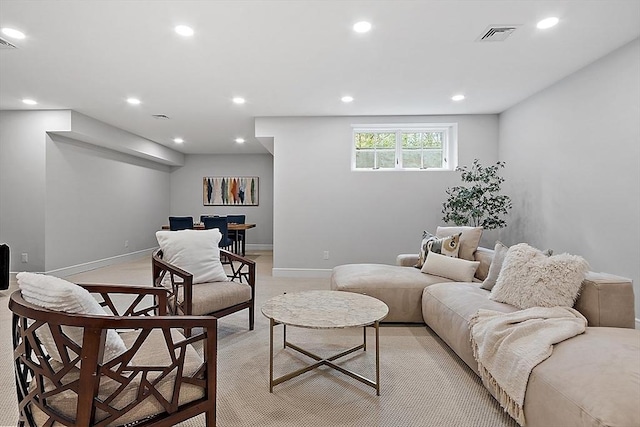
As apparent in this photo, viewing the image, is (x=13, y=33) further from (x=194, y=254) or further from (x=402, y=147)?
(x=402, y=147)

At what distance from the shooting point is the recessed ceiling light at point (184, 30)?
2729 millimetres

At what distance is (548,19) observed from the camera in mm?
2633

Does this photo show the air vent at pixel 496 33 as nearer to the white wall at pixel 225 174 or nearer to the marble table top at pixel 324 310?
the marble table top at pixel 324 310

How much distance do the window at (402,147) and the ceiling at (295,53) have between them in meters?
0.50

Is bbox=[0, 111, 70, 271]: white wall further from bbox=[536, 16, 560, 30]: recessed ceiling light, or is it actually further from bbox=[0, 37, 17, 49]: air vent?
bbox=[536, 16, 560, 30]: recessed ceiling light

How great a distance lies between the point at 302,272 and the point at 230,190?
4420 millimetres

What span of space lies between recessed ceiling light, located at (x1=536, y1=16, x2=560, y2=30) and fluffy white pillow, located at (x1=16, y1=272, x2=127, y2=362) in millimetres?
3371

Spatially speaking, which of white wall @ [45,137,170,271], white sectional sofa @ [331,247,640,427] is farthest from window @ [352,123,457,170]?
white wall @ [45,137,170,271]

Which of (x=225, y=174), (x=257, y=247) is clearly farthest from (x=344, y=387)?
(x=225, y=174)

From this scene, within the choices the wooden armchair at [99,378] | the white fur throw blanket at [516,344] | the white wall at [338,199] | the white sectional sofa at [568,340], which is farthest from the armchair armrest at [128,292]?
the white wall at [338,199]

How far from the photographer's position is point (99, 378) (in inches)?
45.4

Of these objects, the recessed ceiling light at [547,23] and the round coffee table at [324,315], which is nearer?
the round coffee table at [324,315]

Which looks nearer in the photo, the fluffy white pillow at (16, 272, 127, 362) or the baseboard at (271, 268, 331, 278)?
the fluffy white pillow at (16, 272, 127, 362)

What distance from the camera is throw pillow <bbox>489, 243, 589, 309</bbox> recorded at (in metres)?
2.05
